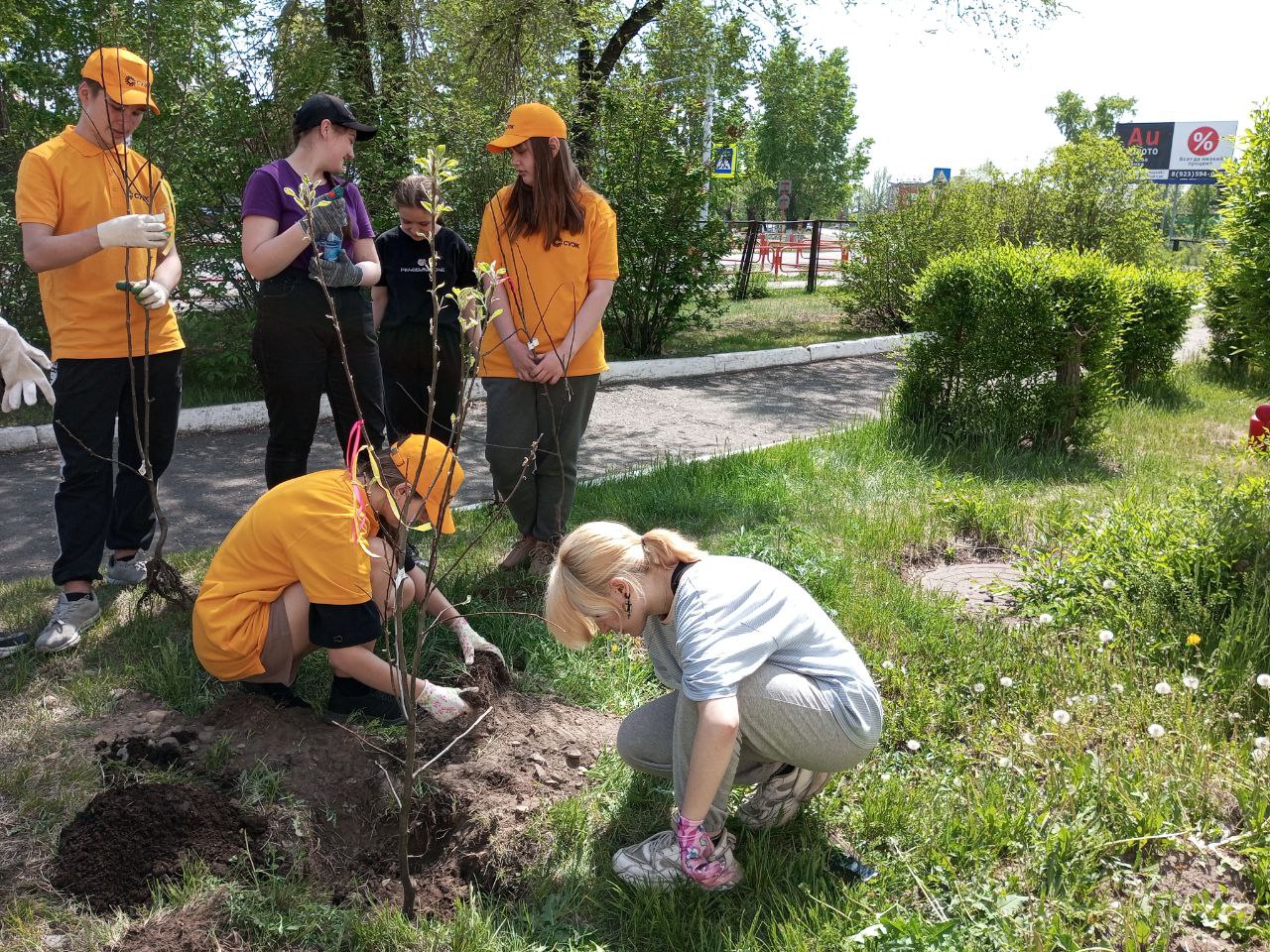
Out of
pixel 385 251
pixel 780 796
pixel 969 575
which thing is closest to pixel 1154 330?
pixel 969 575

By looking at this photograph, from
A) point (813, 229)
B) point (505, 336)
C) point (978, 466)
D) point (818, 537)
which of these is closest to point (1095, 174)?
point (813, 229)

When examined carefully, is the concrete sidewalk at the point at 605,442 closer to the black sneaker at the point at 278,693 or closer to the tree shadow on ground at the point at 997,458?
the tree shadow on ground at the point at 997,458

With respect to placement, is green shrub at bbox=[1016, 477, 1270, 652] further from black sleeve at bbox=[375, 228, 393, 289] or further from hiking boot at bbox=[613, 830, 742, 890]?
black sleeve at bbox=[375, 228, 393, 289]

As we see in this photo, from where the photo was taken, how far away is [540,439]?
13.8 feet

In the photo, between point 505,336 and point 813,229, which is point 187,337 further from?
point 813,229

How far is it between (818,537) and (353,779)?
8.39ft

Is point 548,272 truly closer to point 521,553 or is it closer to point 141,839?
point 521,553

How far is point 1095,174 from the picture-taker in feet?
43.2

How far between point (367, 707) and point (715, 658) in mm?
1386

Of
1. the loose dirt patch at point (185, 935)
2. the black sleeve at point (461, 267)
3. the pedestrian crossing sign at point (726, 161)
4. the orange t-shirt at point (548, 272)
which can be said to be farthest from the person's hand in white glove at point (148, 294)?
the pedestrian crossing sign at point (726, 161)

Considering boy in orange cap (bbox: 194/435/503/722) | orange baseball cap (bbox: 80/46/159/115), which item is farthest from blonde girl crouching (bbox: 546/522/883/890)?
orange baseball cap (bbox: 80/46/159/115)

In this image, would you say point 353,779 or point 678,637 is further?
point 353,779

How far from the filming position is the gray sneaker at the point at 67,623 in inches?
139

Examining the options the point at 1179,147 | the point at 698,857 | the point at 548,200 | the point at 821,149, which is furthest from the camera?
the point at 1179,147
